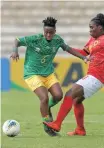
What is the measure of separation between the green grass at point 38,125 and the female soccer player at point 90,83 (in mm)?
281

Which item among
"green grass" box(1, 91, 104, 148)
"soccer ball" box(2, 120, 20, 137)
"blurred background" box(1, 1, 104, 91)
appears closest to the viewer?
"green grass" box(1, 91, 104, 148)

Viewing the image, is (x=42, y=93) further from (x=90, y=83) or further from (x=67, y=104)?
(x=90, y=83)

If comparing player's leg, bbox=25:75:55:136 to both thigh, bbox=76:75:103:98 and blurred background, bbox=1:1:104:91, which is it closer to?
thigh, bbox=76:75:103:98

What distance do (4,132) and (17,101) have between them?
7520 mm

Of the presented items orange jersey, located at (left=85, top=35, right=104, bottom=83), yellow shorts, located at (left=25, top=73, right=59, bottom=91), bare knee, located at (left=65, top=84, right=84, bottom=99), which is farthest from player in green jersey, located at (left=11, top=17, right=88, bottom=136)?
bare knee, located at (left=65, top=84, right=84, bottom=99)

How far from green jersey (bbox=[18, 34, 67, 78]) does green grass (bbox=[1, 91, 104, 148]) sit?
1.00 metres

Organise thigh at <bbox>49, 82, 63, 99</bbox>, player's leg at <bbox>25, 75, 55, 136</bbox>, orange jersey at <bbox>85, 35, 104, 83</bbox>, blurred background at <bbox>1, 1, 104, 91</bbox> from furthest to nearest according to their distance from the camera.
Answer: blurred background at <bbox>1, 1, 104, 91</bbox> → thigh at <bbox>49, 82, 63, 99</bbox> → player's leg at <bbox>25, 75, 55, 136</bbox> → orange jersey at <bbox>85, 35, 104, 83</bbox>

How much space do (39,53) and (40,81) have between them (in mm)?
467

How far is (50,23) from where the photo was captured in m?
10.3

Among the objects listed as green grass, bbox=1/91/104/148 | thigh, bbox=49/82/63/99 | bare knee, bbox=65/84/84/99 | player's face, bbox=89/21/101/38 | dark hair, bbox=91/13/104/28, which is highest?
Answer: dark hair, bbox=91/13/104/28

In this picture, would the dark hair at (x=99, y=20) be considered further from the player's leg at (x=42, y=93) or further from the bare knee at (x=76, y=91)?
the player's leg at (x=42, y=93)

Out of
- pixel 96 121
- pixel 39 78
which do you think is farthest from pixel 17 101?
pixel 39 78

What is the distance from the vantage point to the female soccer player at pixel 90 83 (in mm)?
9789

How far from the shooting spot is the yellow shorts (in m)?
10.4
